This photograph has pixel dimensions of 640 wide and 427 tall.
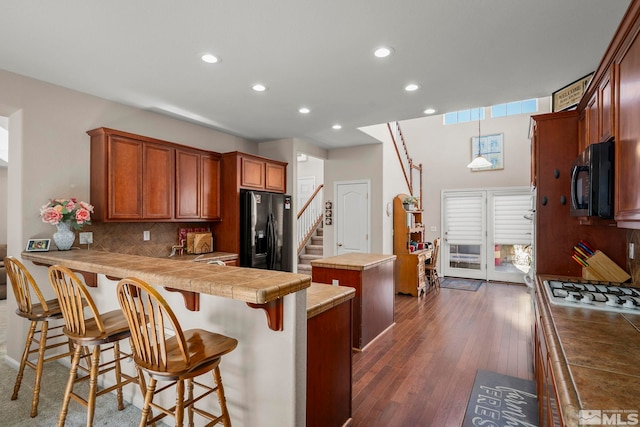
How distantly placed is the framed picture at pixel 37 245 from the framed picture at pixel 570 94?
4.92m

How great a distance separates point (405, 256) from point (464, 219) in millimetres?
2371

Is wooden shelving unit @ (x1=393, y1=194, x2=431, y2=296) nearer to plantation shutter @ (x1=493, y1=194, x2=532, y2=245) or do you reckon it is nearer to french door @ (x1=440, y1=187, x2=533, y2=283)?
french door @ (x1=440, y1=187, x2=533, y2=283)

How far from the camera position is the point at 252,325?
5.88ft

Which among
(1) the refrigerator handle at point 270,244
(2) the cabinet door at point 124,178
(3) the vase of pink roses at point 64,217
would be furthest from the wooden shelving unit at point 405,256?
(3) the vase of pink roses at point 64,217

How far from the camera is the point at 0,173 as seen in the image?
23.7 feet

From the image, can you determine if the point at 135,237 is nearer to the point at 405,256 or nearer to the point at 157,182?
the point at 157,182

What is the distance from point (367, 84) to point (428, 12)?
1.18 metres

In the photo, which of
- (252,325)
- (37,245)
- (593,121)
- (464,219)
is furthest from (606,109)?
(464,219)

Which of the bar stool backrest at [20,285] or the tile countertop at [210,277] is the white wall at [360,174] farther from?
the bar stool backrest at [20,285]

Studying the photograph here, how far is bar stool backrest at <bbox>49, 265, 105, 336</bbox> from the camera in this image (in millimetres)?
1850

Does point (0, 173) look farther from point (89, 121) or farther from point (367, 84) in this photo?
point (367, 84)

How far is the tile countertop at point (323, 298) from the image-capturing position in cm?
187

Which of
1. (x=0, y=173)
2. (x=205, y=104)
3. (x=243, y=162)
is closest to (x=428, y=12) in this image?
(x=205, y=104)

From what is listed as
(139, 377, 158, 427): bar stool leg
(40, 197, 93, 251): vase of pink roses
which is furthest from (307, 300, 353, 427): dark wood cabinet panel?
(40, 197, 93, 251): vase of pink roses
